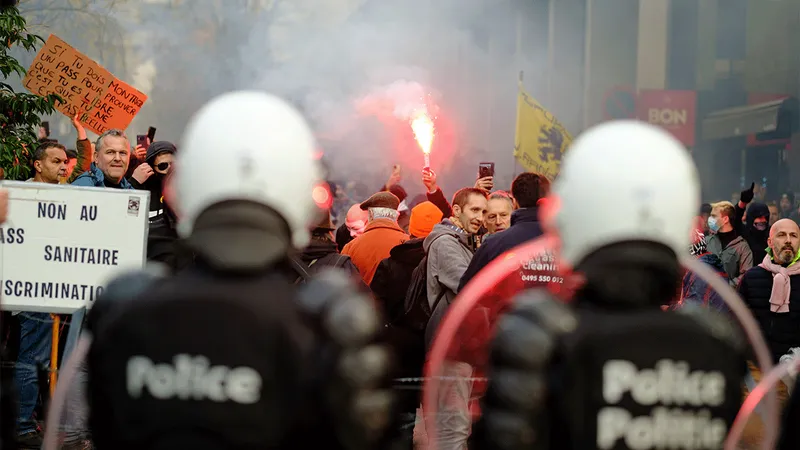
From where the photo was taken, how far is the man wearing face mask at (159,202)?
630 centimetres

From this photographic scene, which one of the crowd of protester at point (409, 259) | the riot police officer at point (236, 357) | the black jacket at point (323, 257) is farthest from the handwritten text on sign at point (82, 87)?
the riot police officer at point (236, 357)

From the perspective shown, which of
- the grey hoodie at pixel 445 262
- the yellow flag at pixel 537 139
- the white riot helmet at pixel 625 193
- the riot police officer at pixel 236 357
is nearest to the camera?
the riot police officer at pixel 236 357

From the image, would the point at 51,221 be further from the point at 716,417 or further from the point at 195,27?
the point at 195,27

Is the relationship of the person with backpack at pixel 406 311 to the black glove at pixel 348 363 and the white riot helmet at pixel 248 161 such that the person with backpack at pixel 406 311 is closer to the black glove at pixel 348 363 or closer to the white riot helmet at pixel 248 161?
the white riot helmet at pixel 248 161

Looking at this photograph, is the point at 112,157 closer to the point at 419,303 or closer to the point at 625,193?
the point at 419,303

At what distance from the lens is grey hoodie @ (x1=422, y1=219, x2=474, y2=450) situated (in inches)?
280

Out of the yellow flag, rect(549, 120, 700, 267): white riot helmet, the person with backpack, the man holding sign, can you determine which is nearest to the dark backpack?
the person with backpack

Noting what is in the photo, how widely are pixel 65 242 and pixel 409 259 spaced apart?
93.5 inches

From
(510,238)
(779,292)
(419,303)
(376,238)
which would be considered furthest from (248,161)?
(779,292)

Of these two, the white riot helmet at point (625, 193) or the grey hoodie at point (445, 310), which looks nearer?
the white riot helmet at point (625, 193)

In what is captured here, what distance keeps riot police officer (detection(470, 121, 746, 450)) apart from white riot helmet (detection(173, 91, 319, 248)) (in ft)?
2.07

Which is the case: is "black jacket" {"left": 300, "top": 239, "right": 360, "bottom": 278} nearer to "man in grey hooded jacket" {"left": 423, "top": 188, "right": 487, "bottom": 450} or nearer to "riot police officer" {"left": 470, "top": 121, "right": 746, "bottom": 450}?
"man in grey hooded jacket" {"left": 423, "top": 188, "right": 487, "bottom": 450}

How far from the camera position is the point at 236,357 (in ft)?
8.48

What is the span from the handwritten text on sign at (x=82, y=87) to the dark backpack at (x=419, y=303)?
166 inches
